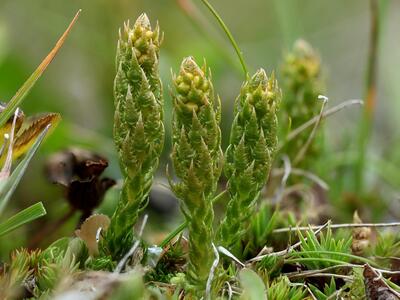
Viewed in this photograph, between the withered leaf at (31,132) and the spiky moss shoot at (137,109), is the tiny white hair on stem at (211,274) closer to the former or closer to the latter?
the spiky moss shoot at (137,109)

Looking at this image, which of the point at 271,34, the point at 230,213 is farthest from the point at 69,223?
the point at 271,34

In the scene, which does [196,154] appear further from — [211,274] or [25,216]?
[25,216]

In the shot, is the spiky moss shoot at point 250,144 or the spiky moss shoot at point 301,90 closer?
the spiky moss shoot at point 250,144

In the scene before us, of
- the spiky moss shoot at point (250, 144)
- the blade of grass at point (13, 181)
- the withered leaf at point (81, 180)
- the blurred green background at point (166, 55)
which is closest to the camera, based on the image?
the blade of grass at point (13, 181)

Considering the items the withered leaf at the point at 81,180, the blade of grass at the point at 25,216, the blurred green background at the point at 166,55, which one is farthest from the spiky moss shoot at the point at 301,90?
the blade of grass at the point at 25,216

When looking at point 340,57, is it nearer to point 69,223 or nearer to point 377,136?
point 377,136

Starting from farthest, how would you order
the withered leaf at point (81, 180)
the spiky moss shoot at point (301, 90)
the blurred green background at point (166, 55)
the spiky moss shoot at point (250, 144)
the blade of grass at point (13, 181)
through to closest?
1. the blurred green background at point (166, 55)
2. the spiky moss shoot at point (301, 90)
3. the withered leaf at point (81, 180)
4. the spiky moss shoot at point (250, 144)
5. the blade of grass at point (13, 181)

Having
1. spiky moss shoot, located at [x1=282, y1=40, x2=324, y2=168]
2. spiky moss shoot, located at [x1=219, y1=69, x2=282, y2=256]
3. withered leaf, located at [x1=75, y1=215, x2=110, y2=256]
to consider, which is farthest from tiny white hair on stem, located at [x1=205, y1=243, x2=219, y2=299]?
spiky moss shoot, located at [x1=282, y1=40, x2=324, y2=168]
